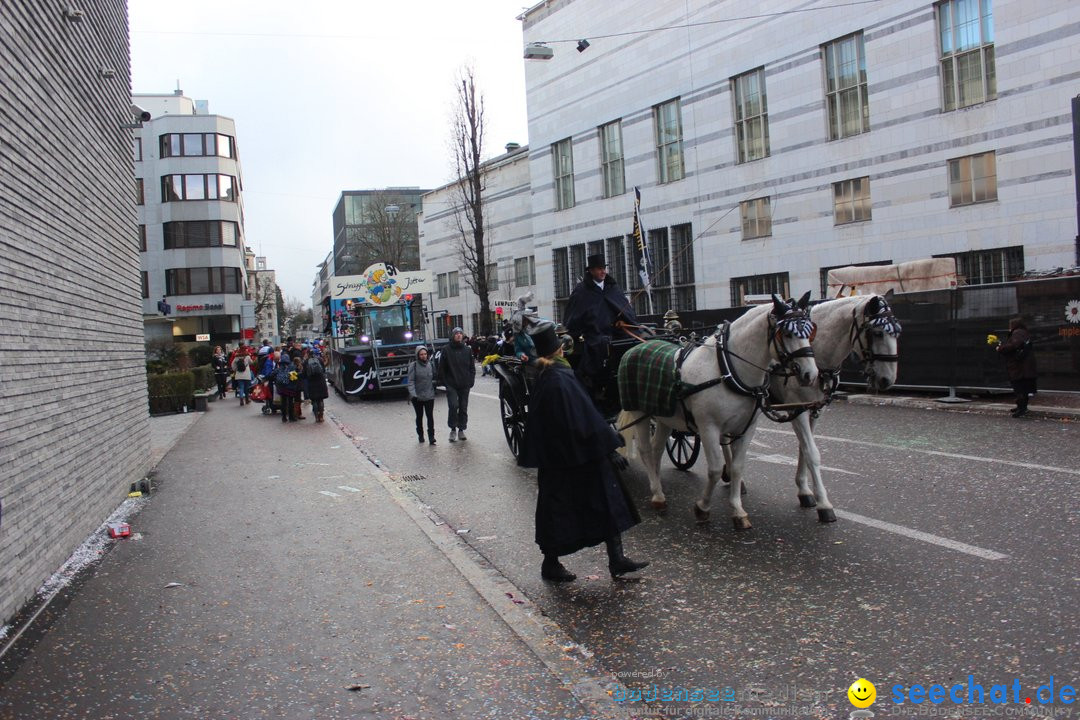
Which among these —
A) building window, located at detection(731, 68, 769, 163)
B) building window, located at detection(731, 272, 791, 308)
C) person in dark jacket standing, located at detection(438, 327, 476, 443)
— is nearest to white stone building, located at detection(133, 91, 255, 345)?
building window, located at detection(731, 272, 791, 308)

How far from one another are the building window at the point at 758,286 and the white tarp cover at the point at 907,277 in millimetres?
9524

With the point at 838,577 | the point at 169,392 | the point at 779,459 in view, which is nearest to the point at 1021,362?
the point at 779,459

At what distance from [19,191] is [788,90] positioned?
2636cm

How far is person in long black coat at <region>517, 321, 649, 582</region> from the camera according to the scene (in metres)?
5.62

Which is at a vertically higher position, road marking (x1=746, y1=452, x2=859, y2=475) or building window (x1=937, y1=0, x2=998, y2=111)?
building window (x1=937, y1=0, x2=998, y2=111)

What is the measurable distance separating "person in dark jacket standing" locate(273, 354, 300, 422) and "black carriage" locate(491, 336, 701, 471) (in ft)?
29.0

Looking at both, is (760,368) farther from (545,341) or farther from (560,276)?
(560,276)

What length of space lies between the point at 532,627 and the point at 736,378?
2873mm

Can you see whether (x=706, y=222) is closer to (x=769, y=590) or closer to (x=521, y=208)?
(x=521, y=208)

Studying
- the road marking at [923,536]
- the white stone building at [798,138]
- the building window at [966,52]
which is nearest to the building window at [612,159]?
the white stone building at [798,138]

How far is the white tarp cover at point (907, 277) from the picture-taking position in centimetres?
1761

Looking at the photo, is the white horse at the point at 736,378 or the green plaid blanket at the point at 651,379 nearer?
the white horse at the point at 736,378

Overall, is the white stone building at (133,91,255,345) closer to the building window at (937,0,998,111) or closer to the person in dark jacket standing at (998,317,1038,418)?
the building window at (937,0,998,111)

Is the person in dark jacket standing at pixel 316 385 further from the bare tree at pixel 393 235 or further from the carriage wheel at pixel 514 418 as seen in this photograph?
the bare tree at pixel 393 235
